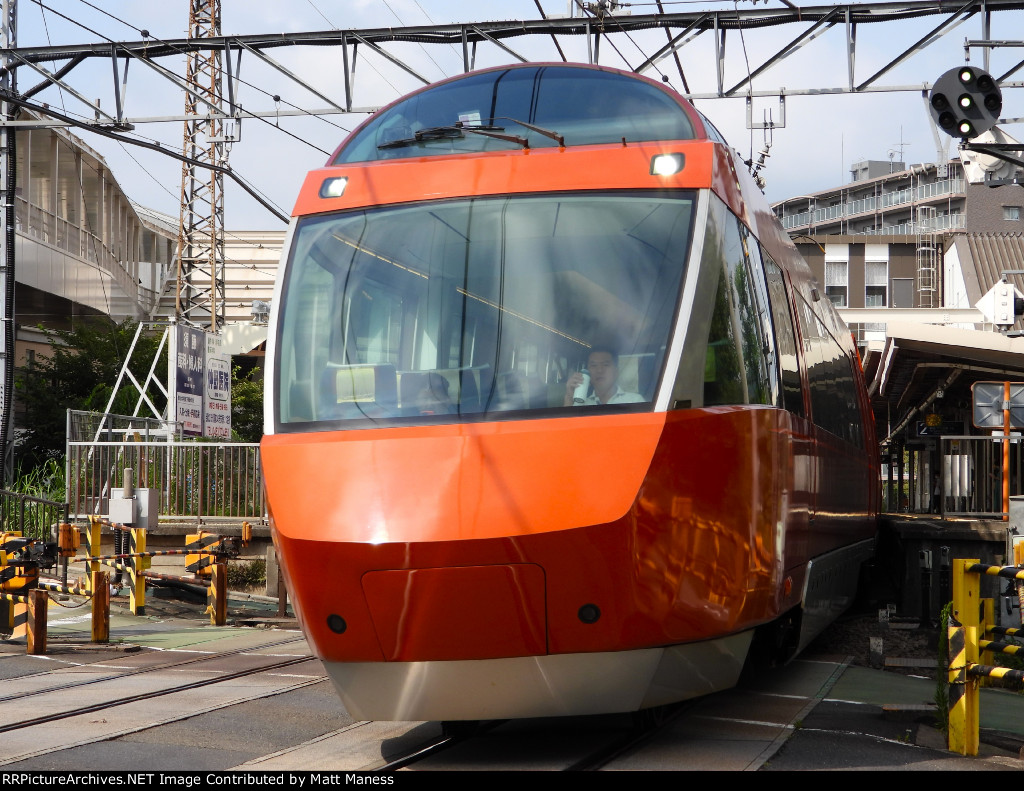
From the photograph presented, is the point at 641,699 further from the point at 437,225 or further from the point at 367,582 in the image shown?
the point at 437,225

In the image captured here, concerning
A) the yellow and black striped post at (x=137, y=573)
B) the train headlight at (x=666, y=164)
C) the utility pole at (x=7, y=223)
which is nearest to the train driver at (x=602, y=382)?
the train headlight at (x=666, y=164)

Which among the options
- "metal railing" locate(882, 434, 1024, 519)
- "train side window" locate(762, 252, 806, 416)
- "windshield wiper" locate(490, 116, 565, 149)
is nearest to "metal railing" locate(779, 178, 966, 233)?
"metal railing" locate(882, 434, 1024, 519)

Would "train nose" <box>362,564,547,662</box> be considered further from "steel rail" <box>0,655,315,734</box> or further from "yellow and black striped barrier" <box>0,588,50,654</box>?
"yellow and black striped barrier" <box>0,588,50,654</box>

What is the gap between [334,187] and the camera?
24.6 feet

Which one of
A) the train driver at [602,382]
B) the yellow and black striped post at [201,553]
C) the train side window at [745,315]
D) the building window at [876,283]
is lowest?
the yellow and black striped post at [201,553]

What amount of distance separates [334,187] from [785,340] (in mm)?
3129

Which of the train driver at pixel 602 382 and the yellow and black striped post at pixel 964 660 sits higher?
the train driver at pixel 602 382

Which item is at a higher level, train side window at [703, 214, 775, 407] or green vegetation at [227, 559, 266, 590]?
train side window at [703, 214, 775, 407]

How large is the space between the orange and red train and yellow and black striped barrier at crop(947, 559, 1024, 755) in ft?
3.21

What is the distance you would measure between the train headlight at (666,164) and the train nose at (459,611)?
7.69 feet

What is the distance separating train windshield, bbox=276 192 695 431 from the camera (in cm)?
650

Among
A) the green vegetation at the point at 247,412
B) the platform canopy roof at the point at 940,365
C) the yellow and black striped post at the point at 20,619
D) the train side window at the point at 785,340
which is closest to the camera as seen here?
the train side window at the point at 785,340

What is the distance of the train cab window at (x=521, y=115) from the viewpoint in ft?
24.9

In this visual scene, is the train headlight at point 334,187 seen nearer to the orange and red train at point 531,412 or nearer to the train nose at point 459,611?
the orange and red train at point 531,412
